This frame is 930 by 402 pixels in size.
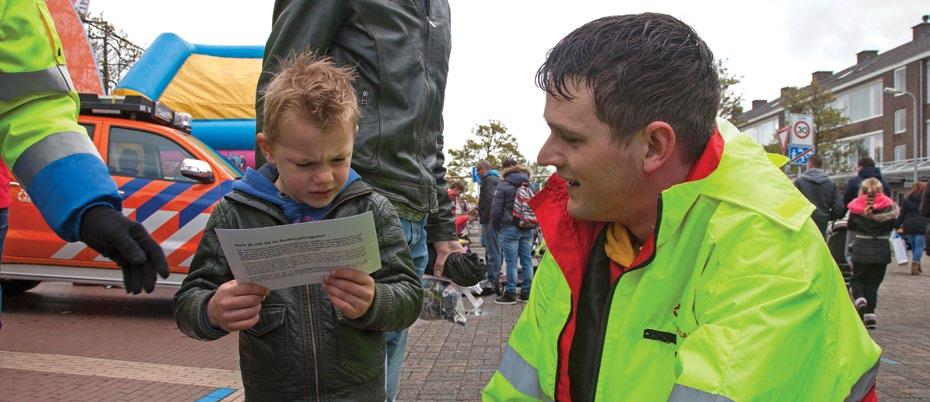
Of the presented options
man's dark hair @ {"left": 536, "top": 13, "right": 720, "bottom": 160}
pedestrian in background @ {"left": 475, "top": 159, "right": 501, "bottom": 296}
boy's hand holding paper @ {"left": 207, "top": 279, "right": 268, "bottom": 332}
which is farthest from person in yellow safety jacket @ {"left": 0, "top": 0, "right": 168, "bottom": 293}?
pedestrian in background @ {"left": 475, "top": 159, "right": 501, "bottom": 296}

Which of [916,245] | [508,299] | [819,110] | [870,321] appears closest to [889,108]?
[819,110]

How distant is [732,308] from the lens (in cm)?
128

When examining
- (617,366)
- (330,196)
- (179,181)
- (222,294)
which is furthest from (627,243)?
(179,181)

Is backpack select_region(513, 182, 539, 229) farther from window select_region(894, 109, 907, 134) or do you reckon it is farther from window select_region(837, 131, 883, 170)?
window select_region(894, 109, 907, 134)

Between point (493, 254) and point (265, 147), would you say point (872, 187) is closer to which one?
point (493, 254)

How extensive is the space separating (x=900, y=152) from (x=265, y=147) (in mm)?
49645

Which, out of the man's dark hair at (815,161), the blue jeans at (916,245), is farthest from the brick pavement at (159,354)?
the blue jeans at (916,245)

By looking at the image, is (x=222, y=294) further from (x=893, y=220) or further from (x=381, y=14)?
(x=893, y=220)

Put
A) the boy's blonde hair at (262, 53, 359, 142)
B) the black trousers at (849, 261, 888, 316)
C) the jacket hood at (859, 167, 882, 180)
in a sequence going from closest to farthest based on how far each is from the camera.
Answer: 1. the boy's blonde hair at (262, 53, 359, 142)
2. the black trousers at (849, 261, 888, 316)
3. the jacket hood at (859, 167, 882, 180)

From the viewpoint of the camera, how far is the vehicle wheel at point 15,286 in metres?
7.31

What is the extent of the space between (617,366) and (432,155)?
51.5 inches

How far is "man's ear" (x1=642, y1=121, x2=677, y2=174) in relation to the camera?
5.00 ft

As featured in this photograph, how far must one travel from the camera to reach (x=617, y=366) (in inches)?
58.7

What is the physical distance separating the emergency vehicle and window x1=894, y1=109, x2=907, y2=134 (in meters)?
46.5
